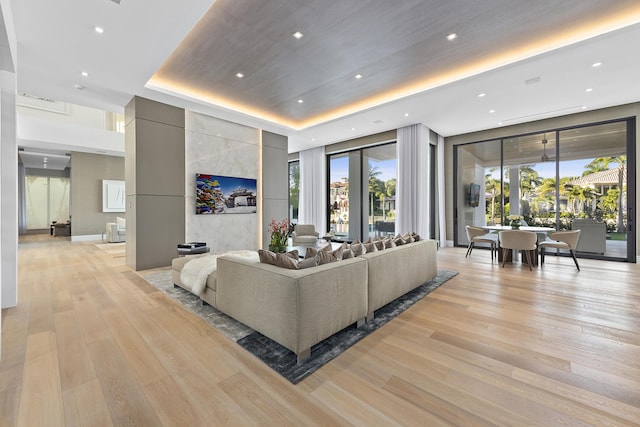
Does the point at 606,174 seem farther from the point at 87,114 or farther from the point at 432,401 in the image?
the point at 87,114

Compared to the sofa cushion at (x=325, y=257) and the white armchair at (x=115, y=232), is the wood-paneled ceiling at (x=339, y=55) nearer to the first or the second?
the sofa cushion at (x=325, y=257)

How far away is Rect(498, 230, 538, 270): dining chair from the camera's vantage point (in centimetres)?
497

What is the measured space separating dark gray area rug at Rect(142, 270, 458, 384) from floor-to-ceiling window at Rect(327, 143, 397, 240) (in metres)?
4.77

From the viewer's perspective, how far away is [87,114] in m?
9.83

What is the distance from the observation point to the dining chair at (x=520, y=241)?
16.3 feet

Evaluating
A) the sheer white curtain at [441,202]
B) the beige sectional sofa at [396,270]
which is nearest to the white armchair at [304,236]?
the beige sectional sofa at [396,270]

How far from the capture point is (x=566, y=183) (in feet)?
20.9

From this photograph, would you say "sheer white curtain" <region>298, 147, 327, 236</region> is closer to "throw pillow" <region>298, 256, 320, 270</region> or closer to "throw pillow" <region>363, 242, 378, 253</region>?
"throw pillow" <region>363, 242, 378, 253</region>

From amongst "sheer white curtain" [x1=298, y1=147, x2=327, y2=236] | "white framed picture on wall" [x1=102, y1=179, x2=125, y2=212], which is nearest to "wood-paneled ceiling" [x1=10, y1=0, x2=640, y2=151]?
"sheer white curtain" [x1=298, y1=147, x2=327, y2=236]

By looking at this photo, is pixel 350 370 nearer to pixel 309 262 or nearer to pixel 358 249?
pixel 309 262

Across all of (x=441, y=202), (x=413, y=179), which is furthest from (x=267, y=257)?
(x=441, y=202)

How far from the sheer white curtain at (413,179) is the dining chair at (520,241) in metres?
1.82

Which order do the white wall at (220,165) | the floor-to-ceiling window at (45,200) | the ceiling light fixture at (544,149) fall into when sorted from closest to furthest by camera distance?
the white wall at (220,165), the ceiling light fixture at (544,149), the floor-to-ceiling window at (45,200)

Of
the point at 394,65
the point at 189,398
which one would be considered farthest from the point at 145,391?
the point at 394,65
